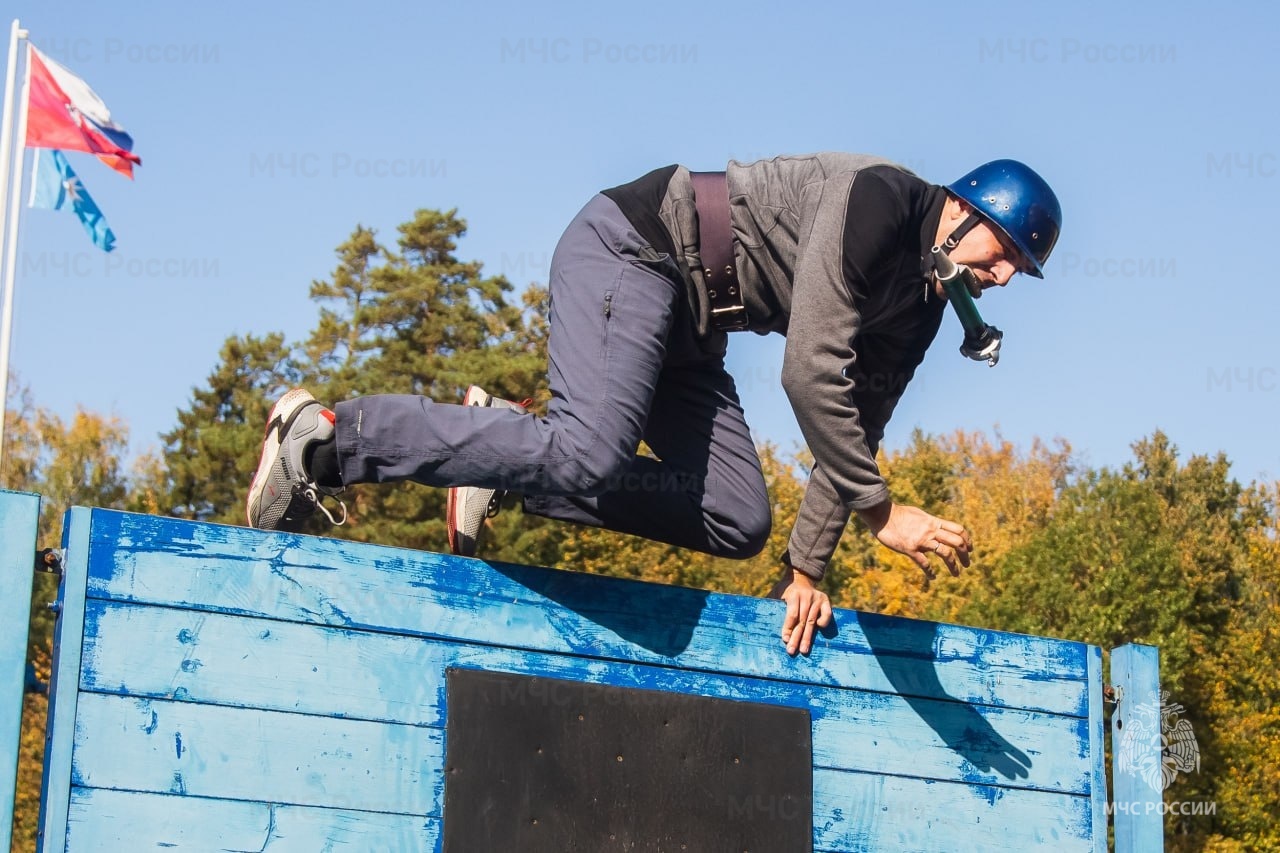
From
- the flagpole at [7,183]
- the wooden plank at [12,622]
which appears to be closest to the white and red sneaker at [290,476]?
the wooden plank at [12,622]

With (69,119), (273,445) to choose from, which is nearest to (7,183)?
(69,119)

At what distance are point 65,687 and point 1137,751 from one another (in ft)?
10.2

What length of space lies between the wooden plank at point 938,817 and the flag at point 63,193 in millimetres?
18499

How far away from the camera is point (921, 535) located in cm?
411

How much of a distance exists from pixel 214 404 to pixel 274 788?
97.2ft

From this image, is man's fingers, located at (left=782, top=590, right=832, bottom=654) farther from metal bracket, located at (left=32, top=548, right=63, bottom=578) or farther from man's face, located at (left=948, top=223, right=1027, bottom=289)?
metal bracket, located at (left=32, top=548, right=63, bottom=578)

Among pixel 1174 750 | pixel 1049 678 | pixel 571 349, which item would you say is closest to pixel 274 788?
pixel 571 349

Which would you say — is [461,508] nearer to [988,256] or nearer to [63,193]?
[988,256]

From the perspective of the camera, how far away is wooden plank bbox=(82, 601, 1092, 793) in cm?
350

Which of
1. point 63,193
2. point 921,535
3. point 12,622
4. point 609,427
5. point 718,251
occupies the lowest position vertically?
point 12,622

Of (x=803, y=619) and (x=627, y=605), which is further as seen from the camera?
(x=803, y=619)

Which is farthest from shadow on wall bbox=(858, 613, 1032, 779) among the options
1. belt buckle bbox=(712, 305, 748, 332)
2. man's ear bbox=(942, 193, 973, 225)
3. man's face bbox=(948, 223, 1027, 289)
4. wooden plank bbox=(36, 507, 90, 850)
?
wooden plank bbox=(36, 507, 90, 850)

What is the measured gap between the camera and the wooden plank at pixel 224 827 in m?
3.34

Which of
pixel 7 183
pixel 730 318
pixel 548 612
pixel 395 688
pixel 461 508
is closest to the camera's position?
pixel 395 688
